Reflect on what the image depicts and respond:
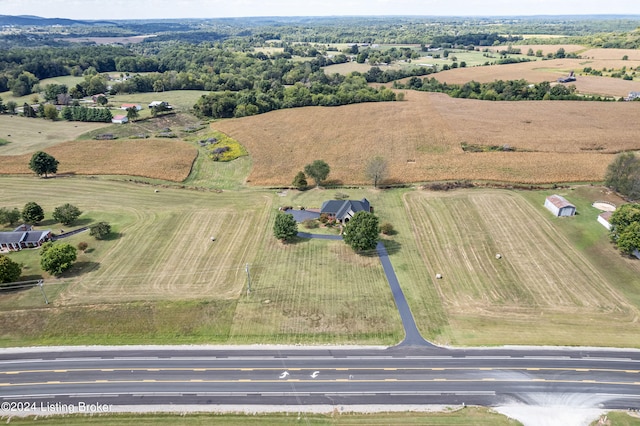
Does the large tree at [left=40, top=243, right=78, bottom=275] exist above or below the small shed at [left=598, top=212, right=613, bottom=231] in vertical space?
below

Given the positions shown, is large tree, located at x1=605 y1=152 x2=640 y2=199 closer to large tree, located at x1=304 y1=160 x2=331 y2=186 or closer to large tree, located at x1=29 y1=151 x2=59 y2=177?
large tree, located at x1=304 y1=160 x2=331 y2=186

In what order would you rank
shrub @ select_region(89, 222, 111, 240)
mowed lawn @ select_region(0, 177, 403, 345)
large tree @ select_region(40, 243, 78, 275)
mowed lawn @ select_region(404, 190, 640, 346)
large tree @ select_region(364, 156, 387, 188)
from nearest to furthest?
mowed lawn @ select_region(404, 190, 640, 346) → mowed lawn @ select_region(0, 177, 403, 345) → large tree @ select_region(40, 243, 78, 275) → shrub @ select_region(89, 222, 111, 240) → large tree @ select_region(364, 156, 387, 188)

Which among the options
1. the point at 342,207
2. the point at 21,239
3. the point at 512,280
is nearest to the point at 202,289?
the point at 342,207

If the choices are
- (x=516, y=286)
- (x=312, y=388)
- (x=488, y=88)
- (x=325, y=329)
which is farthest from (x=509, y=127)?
(x=312, y=388)

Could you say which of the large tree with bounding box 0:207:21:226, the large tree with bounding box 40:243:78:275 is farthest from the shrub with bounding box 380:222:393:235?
the large tree with bounding box 0:207:21:226

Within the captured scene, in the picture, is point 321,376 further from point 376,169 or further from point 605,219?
point 605,219

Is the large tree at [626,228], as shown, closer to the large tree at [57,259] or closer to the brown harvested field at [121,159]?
→ the large tree at [57,259]
